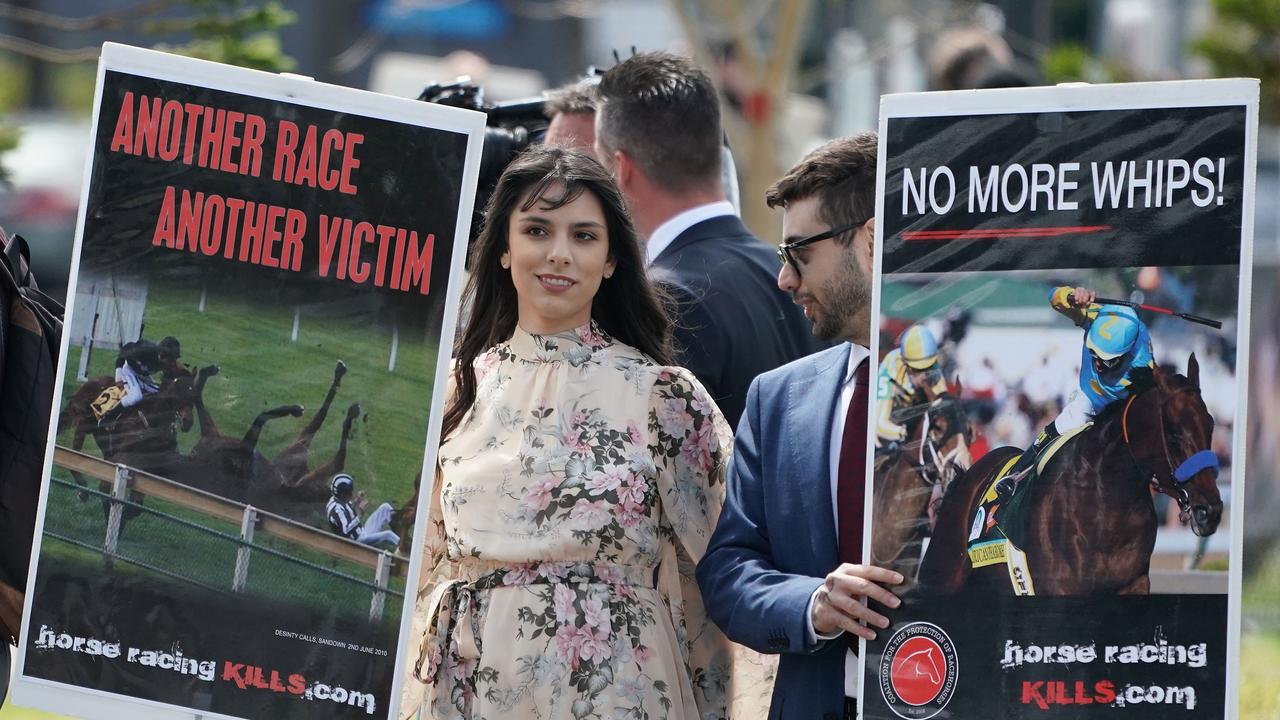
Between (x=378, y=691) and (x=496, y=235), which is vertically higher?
(x=496, y=235)

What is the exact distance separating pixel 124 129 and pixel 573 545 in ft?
3.76

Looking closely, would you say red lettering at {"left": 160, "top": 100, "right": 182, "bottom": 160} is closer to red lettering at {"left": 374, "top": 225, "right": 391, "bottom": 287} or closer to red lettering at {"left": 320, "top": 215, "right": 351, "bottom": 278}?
red lettering at {"left": 320, "top": 215, "right": 351, "bottom": 278}

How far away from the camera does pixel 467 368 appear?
3.48 m

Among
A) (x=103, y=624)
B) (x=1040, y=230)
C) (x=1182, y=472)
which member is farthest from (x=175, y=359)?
(x=1182, y=472)

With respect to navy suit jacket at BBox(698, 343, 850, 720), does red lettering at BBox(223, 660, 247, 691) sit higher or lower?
lower

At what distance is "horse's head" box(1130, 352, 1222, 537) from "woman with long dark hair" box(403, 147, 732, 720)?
3.09ft

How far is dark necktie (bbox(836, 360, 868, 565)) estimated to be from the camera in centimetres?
305

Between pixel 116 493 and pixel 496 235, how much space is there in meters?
0.91

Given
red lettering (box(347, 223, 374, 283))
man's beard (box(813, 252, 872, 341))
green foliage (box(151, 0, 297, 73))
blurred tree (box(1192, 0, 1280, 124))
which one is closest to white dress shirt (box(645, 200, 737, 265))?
man's beard (box(813, 252, 872, 341))

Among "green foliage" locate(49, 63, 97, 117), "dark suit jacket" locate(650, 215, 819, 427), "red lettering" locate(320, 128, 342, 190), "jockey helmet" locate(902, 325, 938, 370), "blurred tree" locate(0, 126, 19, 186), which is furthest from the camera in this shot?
"green foliage" locate(49, 63, 97, 117)

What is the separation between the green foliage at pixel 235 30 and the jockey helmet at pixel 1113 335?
383 cm

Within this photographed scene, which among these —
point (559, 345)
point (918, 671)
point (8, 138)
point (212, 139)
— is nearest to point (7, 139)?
point (8, 138)

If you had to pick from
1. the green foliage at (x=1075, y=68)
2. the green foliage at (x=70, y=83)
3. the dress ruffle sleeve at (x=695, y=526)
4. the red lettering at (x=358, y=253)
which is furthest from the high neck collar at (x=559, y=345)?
the green foliage at (x=70, y=83)

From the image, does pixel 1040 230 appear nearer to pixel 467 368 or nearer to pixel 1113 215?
pixel 1113 215
